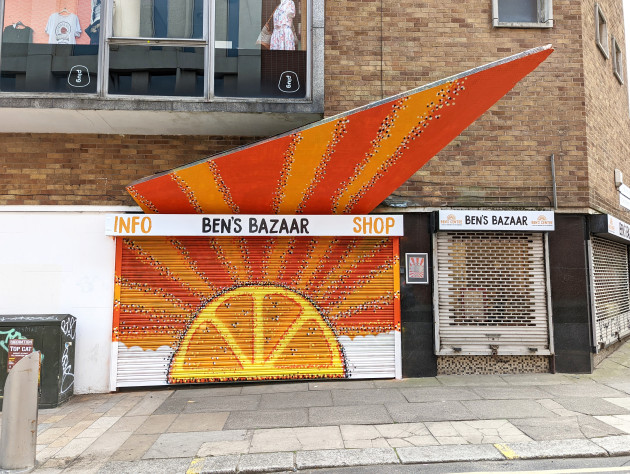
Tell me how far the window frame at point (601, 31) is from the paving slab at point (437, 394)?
7.40 meters

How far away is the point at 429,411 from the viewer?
18.5 ft

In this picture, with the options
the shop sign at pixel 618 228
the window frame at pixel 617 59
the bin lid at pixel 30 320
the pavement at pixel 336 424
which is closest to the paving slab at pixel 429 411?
the pavement at pixel 336 424

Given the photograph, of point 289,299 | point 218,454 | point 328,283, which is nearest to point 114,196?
point 289,299

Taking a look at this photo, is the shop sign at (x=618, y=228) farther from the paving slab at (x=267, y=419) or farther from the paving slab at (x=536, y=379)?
the paving slab at (x=267, y=419)

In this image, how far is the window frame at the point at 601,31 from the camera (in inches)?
345

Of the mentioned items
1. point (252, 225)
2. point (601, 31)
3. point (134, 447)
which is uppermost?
point (601, 31)

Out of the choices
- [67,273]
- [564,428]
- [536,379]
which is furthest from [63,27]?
[536,379]

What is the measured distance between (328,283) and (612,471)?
4400 millimetres

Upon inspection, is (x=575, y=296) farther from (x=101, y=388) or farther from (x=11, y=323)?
(x=11, y=323)

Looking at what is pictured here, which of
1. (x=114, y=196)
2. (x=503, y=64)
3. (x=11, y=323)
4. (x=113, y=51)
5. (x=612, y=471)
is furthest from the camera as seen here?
(x=114, y=196)

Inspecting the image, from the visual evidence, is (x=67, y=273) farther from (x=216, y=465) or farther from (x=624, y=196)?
(x=624, y=196)

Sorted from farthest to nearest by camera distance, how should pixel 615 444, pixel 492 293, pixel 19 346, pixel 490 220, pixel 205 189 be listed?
pixel 492 293
pixel 490 220
pixel 205 189
pixel 19 346
pixel 615 444

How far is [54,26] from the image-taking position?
22.6ft

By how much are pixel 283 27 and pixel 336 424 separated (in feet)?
19.8
